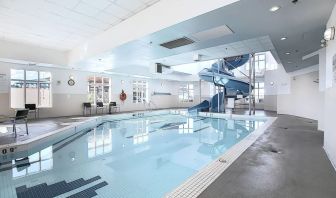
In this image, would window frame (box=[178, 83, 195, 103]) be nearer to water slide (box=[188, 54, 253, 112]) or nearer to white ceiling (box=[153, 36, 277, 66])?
water slide (box=[188, 54, 253, 112])

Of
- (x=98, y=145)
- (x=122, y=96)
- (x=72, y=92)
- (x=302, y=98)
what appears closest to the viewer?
(x=98, y=145)

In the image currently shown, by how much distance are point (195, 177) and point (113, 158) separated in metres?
2.28

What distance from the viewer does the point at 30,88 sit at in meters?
8.31

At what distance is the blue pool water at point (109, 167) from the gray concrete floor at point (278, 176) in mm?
904

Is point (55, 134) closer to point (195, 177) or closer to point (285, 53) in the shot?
point (195, 177)

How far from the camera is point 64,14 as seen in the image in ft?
13.2

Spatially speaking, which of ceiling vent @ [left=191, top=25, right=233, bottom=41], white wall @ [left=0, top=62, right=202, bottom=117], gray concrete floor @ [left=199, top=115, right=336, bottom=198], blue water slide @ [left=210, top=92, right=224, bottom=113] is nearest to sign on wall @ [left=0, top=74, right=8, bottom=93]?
white wall @ [left=0, top=62, right=202, bottom=117]

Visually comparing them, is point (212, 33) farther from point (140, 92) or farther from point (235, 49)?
point (140, 92)

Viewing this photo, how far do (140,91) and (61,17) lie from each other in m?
9.80

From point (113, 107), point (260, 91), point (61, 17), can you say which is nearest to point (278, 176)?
point (61, 17)

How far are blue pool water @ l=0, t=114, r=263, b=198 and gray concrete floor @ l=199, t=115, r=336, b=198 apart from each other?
2.97 ft

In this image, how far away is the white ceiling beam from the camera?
3.02m

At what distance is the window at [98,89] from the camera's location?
10.7 meters

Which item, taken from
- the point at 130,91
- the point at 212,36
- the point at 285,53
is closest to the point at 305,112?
the point at 285,53
